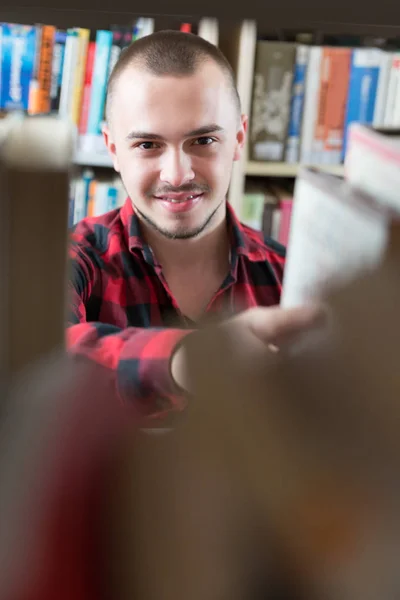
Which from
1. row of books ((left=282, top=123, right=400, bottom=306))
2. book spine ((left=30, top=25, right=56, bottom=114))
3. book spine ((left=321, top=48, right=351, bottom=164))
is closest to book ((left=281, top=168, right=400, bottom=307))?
row of books ((left=282, top=123, right=400, bottom=306))

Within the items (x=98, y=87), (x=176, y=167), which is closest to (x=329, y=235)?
(x=176, y=167)

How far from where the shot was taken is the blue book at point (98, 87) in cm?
60

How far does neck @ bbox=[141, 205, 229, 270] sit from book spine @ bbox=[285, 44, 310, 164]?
314 millimetres

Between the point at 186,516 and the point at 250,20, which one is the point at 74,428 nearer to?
the point at 186,516

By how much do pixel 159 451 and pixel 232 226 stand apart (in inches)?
9.7

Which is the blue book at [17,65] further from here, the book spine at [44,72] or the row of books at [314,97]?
the row of books at [314,97]

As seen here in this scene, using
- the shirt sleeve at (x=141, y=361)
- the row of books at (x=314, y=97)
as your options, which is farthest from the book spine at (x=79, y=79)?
the shirt sleeve at (x=141, y=361)

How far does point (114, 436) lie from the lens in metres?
0.27

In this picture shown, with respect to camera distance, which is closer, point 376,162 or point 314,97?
point 376,162

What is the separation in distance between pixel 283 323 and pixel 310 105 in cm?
52

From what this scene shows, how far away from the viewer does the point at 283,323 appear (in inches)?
10.5

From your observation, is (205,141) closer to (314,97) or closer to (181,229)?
(181,229)

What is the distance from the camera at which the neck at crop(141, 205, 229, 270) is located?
16.7 inches

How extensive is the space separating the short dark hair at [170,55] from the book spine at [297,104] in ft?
1.10
